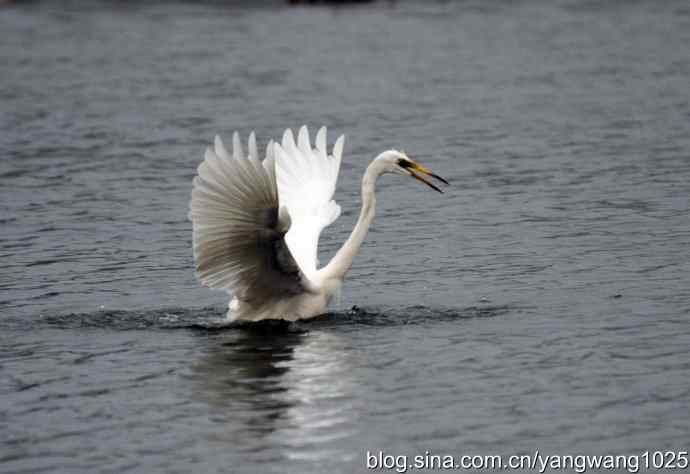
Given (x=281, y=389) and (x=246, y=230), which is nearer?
(x=281, y=389)

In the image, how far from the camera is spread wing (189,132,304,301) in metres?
12.7

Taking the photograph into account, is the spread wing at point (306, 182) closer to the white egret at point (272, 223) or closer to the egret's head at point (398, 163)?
the white egret at point (272, 223)

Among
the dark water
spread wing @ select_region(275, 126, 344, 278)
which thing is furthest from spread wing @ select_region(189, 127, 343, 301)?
the dark water

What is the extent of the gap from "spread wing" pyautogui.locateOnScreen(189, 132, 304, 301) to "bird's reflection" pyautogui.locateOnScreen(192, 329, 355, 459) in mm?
529

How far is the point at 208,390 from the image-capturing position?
11844 millimetres

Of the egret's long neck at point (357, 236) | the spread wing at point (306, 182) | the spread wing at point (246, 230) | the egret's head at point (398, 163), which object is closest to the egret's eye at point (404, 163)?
the egret's head at point (398, 163)

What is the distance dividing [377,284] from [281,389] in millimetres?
4135

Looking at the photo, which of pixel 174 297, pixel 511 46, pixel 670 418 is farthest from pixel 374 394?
pixel 511 46

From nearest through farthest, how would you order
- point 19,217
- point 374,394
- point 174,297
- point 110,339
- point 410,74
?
point 374,394, point 110,339, point 174,297, point 19,217, point 410,74

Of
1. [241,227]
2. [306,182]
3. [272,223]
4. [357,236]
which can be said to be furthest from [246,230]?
[306,182]

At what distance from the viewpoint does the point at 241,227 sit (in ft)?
43.0

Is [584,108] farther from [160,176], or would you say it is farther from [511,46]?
[511,46]

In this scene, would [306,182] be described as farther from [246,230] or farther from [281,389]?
[281,389]

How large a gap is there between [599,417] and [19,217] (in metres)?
11.0
